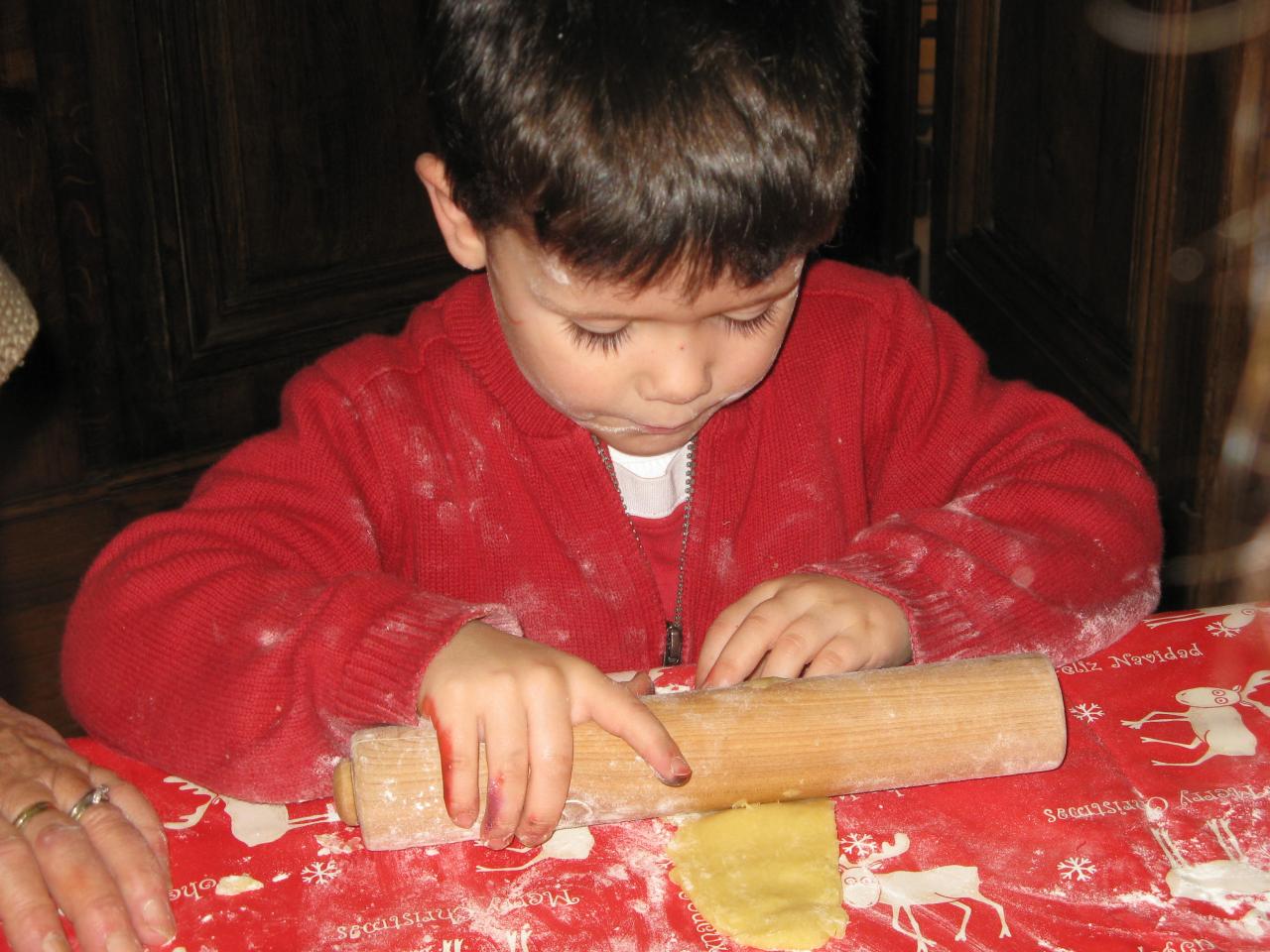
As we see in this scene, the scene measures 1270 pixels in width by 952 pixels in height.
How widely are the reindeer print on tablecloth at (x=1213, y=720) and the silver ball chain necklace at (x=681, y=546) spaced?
14.8 inches

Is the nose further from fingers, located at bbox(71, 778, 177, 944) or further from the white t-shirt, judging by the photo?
fingers, located at bbox(71, 778, 177, 944)

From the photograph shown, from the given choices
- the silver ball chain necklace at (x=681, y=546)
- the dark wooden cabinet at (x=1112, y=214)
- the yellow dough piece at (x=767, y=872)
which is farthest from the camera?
the dark wooden cabinet at (x=1112, y=214)

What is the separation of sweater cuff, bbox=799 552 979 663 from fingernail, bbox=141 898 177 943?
458 millimetres

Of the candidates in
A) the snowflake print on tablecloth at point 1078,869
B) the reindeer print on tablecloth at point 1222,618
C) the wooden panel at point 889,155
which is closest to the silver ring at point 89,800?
the snowflake print on tablecloth at point 1078,869

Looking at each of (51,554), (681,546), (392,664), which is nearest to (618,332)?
(392,664)

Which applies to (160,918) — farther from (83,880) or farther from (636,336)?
(636,336)

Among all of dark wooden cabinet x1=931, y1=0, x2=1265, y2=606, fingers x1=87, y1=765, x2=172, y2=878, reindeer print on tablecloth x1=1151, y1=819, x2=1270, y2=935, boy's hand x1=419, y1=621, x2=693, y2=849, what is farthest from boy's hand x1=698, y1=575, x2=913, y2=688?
dark wooden cabinet x1=931, y1=0, x2=1265, y2=606

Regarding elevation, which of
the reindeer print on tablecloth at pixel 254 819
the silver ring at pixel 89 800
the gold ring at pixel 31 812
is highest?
the gold ring at pixel 31 812

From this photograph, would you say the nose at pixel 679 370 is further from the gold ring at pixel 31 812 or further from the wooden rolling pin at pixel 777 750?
the gold ring at pixel 31 812

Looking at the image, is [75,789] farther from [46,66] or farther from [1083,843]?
[46,66]

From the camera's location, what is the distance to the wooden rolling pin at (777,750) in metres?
0.80

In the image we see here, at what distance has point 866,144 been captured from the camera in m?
2.79

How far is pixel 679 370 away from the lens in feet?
2.85

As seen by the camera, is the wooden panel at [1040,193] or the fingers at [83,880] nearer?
the fingers at [83,880]
